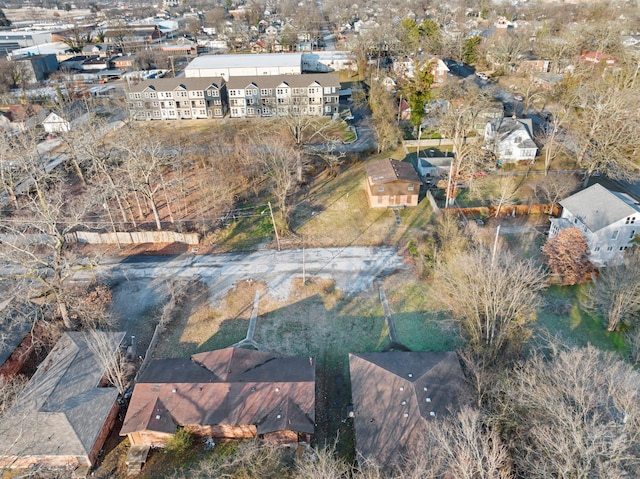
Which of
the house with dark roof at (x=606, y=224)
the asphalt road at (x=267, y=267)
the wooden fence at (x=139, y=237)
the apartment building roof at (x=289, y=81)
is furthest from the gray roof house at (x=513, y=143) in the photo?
the wooden fence at (x=139, y=237)

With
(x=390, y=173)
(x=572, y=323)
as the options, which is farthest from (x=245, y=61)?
(x=572, y=323)

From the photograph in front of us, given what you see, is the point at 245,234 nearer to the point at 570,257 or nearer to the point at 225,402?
the point at 225,402

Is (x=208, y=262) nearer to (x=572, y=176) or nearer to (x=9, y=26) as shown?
(x=572, y=176)

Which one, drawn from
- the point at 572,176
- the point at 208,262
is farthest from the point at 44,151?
the point at 572,176

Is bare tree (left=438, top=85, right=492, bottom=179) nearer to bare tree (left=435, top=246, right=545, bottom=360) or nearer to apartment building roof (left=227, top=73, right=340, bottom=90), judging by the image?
apartment building roof (left=227, top=73, right=340, bottom=90)

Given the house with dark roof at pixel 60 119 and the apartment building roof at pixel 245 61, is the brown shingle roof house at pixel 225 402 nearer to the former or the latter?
the house with dark roof at pixel 60 119

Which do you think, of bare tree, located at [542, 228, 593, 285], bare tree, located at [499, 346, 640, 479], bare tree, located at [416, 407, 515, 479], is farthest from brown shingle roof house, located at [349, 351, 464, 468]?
bare tree, located at [542, 228, 593, 285]
